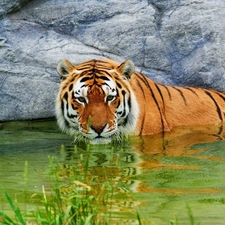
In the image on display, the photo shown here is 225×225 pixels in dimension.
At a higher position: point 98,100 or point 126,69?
point 126,69

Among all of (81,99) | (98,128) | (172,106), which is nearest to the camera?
(98,128)

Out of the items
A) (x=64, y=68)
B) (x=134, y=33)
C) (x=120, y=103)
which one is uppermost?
(x=134, y=33)

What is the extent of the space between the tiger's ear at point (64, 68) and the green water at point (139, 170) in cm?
57

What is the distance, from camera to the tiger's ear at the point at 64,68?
6.59 m

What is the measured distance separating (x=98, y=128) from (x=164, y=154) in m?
0.69

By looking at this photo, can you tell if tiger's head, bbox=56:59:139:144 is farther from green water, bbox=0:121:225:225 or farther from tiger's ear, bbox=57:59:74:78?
green water, bbox=0:121:225:225

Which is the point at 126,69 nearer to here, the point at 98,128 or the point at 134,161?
the point at 98,128

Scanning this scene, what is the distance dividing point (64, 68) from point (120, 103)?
59cm

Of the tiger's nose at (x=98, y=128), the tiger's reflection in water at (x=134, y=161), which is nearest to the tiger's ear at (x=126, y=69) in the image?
the tiger's reflection in water at (x=134, y=161)

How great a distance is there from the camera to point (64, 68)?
6.67 metres

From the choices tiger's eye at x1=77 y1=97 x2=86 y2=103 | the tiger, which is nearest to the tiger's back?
the tiger

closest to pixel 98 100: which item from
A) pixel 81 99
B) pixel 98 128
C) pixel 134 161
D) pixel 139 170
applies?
pixel 81 99

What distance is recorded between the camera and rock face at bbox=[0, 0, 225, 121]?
7492mm

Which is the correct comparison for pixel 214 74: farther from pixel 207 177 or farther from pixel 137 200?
pixel 137 200
